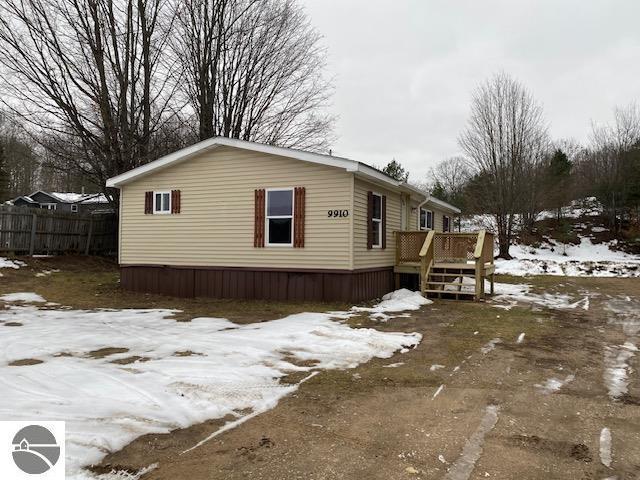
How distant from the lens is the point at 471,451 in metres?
3.04

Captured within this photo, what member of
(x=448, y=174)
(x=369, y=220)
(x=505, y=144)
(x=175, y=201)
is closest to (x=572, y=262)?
(x=505, y=144)

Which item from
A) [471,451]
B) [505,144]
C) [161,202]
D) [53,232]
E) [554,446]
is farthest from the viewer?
[505,144]

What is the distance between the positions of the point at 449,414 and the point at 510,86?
25179 millimetres

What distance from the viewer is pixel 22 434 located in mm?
3037

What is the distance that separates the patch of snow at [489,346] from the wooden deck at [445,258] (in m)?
4.34

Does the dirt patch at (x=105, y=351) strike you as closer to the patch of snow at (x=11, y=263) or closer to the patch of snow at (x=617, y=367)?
the patch of snow at (x=617, y=367)

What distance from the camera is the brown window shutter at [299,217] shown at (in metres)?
10.5

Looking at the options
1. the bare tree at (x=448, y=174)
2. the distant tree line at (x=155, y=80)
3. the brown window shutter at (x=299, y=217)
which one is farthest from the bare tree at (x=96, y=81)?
the bare tree at (x=448, y=174)

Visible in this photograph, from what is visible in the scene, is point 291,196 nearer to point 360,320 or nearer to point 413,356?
point 360,320

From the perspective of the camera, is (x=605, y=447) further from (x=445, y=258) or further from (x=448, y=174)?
(x=448, y=174)

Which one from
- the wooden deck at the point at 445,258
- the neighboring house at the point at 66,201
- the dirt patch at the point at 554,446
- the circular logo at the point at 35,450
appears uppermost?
the neighboring house at the point at 66,201

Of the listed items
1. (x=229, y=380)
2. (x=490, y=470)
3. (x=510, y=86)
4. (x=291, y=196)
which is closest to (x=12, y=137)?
(x=291, y=196)

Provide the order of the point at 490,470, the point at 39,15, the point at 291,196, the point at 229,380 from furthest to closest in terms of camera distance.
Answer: the point at 39,15 → the point at 291,196 → the point at 229,380 → the point at 490,470

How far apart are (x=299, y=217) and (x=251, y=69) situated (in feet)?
41.2
